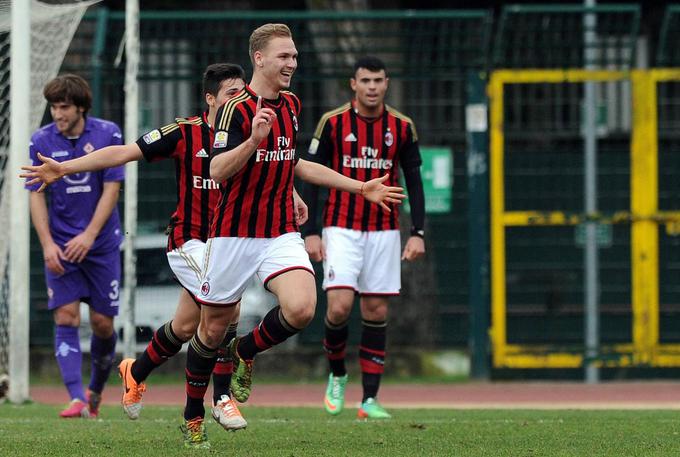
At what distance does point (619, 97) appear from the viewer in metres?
16.3

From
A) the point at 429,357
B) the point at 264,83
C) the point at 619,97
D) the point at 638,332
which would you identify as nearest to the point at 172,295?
the point at 429,357

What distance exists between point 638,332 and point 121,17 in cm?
578

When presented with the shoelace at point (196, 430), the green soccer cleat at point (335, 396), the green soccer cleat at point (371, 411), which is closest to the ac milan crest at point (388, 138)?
the green soccer cleat at point (335, 396)

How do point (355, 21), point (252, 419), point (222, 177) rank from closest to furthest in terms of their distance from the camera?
point (222, 177)
point (252, 419)
point (355, 21)

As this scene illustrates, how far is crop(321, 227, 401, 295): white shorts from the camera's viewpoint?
30.4 ft

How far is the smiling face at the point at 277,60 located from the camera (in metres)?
6.78

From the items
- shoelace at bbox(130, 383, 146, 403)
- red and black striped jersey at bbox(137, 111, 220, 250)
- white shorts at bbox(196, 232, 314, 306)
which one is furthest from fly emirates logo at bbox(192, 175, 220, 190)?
shoelace at bbox(130, 383, 146, 403)

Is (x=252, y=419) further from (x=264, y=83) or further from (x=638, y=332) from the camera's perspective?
(x=638, y=332)

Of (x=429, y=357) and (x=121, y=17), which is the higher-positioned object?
(x=121, y=17)

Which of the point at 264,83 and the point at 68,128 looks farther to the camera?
the point at 68,128

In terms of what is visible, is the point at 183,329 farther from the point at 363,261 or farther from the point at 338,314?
the point at 363,261

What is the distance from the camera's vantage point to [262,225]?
684 centimetres

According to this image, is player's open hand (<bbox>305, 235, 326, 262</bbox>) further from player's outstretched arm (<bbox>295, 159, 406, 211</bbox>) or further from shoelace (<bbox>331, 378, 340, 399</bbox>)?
player's outstretched arm (<bbox>295, 159, 406, 211</bbox>)

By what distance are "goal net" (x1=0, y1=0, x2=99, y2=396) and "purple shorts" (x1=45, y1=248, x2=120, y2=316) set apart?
1324 millimetres
